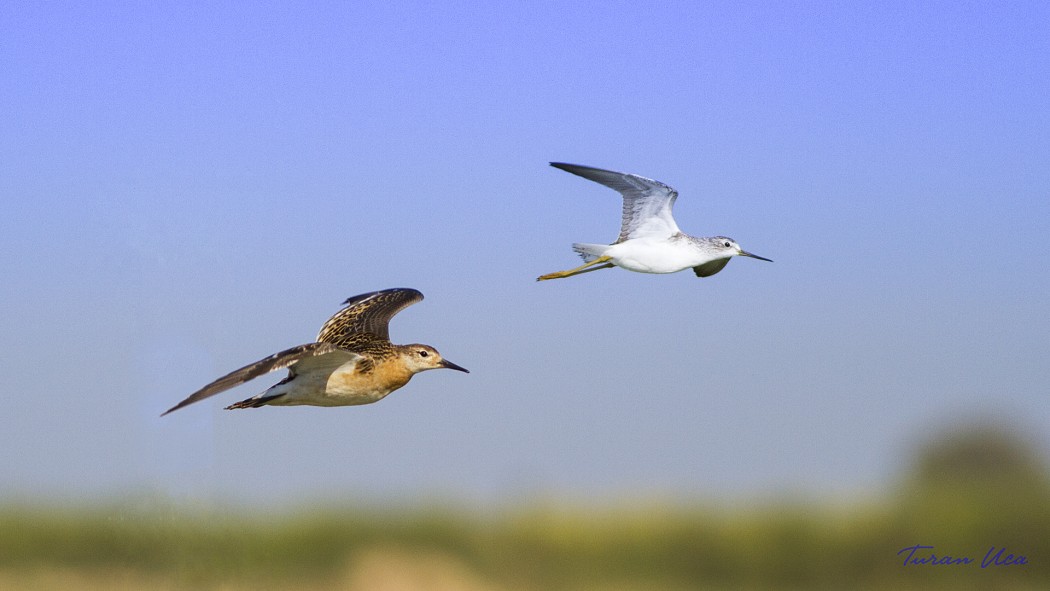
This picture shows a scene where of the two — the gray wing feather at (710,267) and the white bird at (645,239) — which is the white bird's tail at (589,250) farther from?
the gray wing feather at (710,267)

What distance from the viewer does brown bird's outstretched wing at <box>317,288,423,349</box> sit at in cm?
782

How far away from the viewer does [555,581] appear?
1314 centimetres

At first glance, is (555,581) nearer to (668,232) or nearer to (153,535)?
(153,535)

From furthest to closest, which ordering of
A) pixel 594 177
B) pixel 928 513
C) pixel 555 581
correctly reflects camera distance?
pixel 928 513
pixel 555 581
pixel 594 177

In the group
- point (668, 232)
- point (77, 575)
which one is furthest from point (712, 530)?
point (77, 575)

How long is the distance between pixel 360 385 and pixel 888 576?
9.71m

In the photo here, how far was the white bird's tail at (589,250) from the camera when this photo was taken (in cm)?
894

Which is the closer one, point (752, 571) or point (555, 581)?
point (555, 581)

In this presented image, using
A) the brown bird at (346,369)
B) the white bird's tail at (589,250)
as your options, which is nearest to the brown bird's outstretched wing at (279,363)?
the brown bird at (346,369)

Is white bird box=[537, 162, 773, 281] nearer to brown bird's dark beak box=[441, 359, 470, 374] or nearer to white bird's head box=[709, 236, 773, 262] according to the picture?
white bird's head box=[709, 236, 773, 262]
